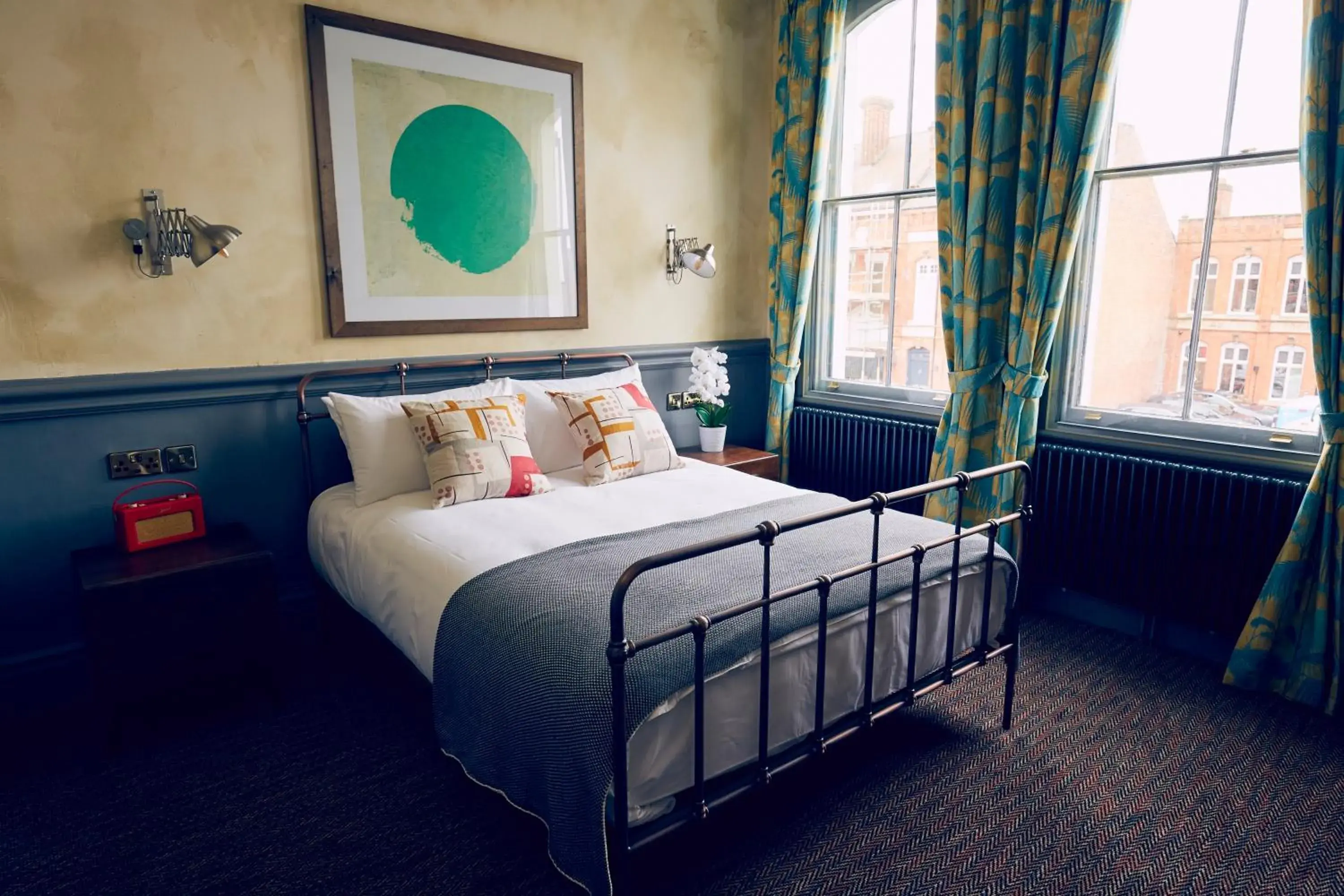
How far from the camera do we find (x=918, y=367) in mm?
4043

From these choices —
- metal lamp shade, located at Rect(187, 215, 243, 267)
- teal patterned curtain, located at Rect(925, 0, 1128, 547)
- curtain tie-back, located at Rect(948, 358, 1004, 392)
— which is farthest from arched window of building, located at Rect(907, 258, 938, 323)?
metal lamp shade, located at Rect(187, 215, 243, 267)

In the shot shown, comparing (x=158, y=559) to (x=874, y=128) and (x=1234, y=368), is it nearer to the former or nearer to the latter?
(x=874, y=128)

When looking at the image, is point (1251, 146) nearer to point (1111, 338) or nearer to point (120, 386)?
point (1111, 338)

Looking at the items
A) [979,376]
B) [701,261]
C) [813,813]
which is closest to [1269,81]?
[979,376]

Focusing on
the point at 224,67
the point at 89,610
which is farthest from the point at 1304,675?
the point at 224,67

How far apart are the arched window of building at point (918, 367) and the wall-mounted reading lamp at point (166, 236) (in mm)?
2971

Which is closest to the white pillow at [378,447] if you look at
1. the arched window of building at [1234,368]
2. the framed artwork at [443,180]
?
the framed artwork at [443,180]

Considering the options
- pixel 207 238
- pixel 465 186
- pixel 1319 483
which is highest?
pixel 465 186

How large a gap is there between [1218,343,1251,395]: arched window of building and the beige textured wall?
252 cm

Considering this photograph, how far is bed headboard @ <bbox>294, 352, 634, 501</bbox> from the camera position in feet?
10.2

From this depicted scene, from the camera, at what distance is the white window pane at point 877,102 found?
3887mm

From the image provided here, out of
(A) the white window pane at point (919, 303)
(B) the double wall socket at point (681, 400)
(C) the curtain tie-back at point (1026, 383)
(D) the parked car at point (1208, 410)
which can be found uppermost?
A: (A) the white window pane at point (919, 303)

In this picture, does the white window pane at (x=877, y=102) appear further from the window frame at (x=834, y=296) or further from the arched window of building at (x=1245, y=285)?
the arched window of building at (x=1245, y=285)

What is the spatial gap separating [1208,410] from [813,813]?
2.18m
